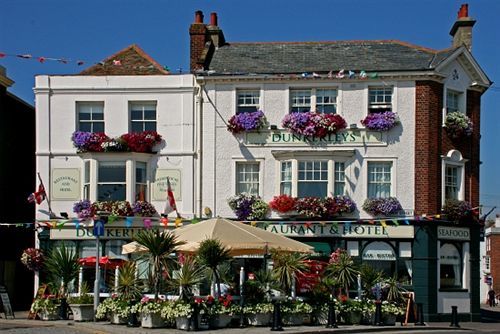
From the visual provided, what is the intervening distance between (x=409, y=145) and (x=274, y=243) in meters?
9.97

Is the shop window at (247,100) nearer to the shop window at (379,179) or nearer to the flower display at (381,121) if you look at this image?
the flower display at (381,121)

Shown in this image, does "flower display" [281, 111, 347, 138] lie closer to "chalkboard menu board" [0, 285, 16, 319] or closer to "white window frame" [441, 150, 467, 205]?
"white window frame" [441, 150, 467, 205]

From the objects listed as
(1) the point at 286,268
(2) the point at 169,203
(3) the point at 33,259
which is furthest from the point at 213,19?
(1) the point at 286,268

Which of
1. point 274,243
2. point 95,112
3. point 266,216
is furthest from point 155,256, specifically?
point 95,112

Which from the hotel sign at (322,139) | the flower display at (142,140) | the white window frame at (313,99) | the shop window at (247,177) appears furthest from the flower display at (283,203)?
the flower display at (142,140)

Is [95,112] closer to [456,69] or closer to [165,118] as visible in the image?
[165,118]

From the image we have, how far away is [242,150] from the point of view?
108ft

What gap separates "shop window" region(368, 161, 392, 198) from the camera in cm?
3214

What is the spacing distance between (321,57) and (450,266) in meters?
9.35

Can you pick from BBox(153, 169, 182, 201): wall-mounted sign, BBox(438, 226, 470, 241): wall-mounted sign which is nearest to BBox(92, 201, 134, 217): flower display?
BBox(153, 169, 182, 201): wall-mounted sign

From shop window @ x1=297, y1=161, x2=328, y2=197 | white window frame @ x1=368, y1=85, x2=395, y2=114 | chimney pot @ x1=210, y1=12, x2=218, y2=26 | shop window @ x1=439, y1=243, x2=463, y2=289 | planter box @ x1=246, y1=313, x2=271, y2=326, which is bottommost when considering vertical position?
planter box @ x1=246, y1=313, x2=271, y2=326

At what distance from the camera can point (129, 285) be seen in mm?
24281

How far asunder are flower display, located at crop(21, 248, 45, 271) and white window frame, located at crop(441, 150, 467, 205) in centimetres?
1510

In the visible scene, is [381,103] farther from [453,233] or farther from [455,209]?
[453,233]
